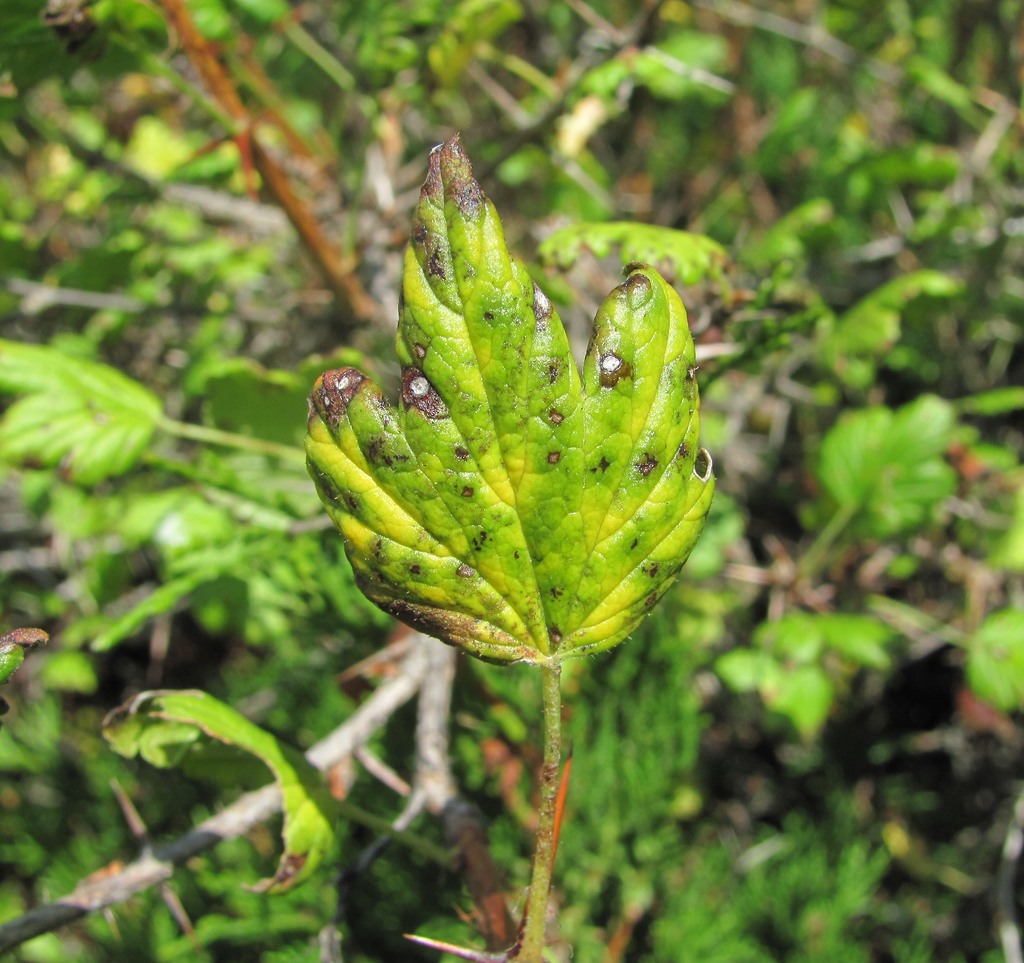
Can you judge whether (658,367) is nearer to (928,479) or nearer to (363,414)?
Answer: (363,414)

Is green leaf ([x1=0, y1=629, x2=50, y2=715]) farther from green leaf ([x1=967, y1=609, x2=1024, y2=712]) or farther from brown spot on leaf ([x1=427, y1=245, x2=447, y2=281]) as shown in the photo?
green leaf ([x1=967, y1=609, x2=1024, y2=712])

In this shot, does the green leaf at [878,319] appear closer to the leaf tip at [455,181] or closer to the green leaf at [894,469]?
the green leaf at [894,469]

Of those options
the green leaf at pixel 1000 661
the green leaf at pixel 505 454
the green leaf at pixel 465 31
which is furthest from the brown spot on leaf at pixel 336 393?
the green leaf at pixel 1000 661

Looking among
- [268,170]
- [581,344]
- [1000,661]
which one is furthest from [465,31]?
[1000,661]

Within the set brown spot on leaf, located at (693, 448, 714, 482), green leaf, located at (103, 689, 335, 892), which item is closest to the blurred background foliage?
green leaf, located at (103, 689, 335, 892)

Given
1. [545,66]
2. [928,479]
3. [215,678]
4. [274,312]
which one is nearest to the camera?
[928,479]

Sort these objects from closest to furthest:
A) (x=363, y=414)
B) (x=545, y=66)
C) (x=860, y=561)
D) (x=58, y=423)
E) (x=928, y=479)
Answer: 1. (x=363, y=414)
2. (x=58, y=423)
3. (x=928, y=479)
4. (x=860, y=561)
5. (x=545, y=66)

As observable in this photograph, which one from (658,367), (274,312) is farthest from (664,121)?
(658,367)

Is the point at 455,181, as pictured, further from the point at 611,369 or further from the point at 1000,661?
the point at 1000,661

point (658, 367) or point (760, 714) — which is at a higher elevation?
point (658, 367)
